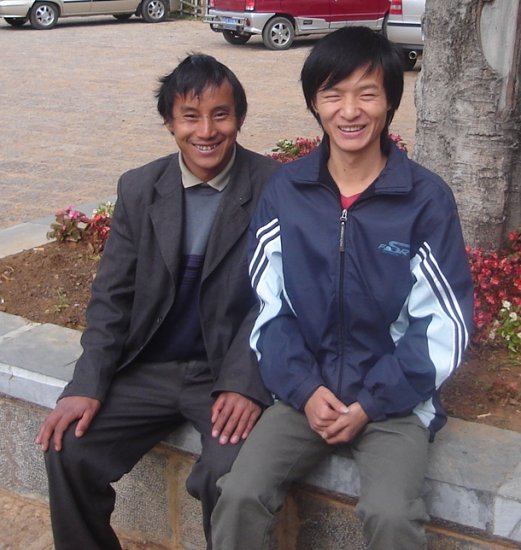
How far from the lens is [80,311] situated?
153 inches

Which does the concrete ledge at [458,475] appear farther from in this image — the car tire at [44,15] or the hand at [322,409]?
the car tire at [44,15]

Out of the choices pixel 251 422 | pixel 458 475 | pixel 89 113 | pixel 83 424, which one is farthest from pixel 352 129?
pixel 89 113

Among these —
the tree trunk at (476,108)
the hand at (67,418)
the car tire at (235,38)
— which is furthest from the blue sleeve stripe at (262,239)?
the car tire at (235,38)

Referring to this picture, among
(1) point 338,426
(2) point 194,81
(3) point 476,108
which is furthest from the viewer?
(3) point 476,108

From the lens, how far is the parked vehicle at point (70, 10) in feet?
62.5

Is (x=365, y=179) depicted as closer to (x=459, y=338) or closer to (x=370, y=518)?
(x=459, y=338)

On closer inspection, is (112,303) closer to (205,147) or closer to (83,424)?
(83,424)

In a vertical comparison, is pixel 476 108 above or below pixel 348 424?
above

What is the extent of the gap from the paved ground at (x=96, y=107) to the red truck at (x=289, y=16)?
40cm

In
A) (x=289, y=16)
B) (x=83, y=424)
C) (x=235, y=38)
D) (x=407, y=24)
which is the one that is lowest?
(x=235, y=38)

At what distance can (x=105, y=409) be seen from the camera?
2809 mm

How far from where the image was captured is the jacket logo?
247 cm

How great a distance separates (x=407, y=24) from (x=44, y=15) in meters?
9.13

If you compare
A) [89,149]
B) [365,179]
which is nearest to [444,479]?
[365,179]
